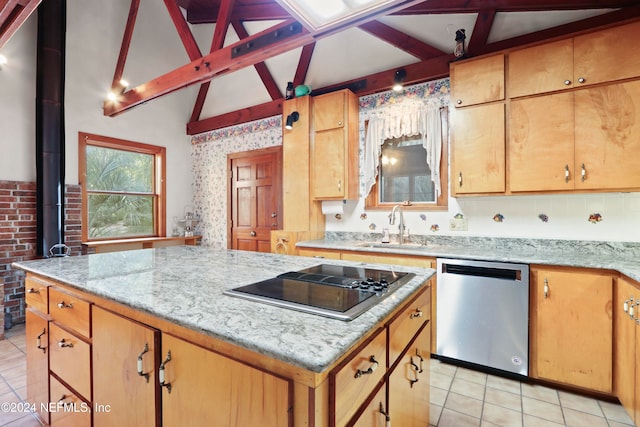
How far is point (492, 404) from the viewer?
1.95 meters

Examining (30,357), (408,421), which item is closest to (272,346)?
(408,421)

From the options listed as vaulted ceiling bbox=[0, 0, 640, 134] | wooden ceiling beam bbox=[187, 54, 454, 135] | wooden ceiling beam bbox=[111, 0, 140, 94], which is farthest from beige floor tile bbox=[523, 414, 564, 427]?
wooden ceiling beam bbox=[111, 0, 140, 94]

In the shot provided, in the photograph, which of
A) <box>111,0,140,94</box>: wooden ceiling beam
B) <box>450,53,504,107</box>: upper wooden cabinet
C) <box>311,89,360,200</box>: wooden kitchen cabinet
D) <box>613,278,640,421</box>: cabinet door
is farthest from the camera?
<box>111,0,140,94</box>: wooden ceiling beam

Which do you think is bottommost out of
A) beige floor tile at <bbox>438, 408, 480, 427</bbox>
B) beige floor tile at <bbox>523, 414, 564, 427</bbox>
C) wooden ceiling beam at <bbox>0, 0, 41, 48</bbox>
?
beige floor tile at <bbox>438, 408, 480, 427</bbox>

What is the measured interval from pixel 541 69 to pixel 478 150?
0.69 metres

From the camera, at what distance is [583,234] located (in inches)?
95.6

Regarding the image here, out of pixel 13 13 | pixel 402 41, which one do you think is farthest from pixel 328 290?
pixel 13 13

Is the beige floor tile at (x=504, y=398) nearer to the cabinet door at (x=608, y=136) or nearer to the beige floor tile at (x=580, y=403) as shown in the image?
the beige floor tile at (x=580, y=403)

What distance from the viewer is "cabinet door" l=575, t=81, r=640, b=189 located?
201 centimetres

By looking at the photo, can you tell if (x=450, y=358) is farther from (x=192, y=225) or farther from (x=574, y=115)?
(x=192, y=225)

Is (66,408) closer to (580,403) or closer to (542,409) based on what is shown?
(542,409)

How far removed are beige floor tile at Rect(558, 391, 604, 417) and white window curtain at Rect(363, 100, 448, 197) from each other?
5.91 ft

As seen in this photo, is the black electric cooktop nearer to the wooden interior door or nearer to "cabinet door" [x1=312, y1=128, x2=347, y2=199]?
"cabinet door" [x1=312, y1=128, x2=347, y2=199]

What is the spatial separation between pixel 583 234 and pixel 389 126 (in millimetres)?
1937
